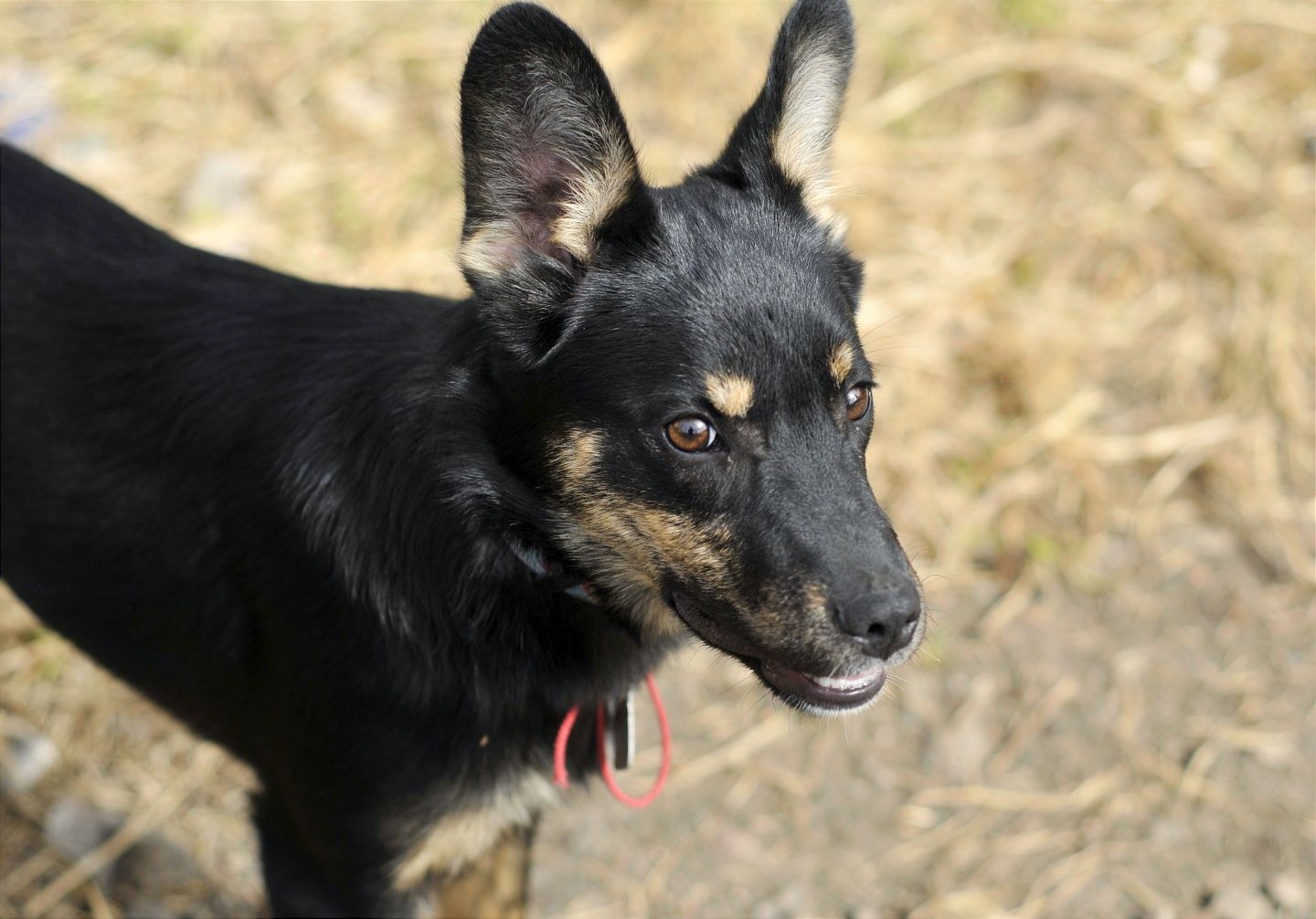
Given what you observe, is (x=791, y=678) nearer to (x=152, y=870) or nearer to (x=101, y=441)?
(x=101, y=441)

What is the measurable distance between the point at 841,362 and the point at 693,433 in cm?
35

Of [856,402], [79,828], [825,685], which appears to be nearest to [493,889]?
[79,828]

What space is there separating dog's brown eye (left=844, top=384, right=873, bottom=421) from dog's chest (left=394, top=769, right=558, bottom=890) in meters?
1.12

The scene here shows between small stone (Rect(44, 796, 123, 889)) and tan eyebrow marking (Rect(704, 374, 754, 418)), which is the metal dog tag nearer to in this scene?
tan eyebrow marking (Rect(704, 374, 754, 418))

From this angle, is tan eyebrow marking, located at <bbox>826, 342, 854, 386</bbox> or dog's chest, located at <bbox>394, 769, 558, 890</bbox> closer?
tan eyebrow marking, located at <bbox>826, 342, 854, 386</bbox>

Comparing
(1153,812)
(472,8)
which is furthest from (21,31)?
(1153,812)

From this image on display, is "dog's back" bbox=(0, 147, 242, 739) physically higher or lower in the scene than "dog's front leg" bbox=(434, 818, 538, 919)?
higher

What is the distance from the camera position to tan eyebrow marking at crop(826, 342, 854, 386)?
2631mm

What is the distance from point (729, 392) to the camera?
8.38ft

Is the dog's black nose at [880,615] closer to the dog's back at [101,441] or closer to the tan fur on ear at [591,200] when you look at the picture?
the tan fur on ear at [591,200]

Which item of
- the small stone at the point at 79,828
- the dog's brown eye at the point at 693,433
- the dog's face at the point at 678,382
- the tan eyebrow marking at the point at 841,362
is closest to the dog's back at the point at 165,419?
the dog's face at the point at 678,382

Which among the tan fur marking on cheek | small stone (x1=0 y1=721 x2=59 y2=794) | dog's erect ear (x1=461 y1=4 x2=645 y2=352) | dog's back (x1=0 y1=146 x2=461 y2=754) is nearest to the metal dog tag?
the tan fur marking on cheek

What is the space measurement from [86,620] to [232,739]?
0.48 meters

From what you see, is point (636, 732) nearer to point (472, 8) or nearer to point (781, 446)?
point (781, 446)
